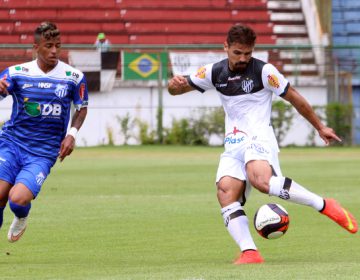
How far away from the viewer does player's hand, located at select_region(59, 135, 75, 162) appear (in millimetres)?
9867

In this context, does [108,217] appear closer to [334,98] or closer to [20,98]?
[20,98]

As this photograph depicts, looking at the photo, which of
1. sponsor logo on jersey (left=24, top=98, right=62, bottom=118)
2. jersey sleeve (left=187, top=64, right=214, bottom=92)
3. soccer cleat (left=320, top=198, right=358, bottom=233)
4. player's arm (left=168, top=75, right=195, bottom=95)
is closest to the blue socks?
sponsor logo on jersey (left=24, top=98, right=62, bottom=118)

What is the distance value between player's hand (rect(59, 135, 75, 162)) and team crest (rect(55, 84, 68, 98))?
394 mm

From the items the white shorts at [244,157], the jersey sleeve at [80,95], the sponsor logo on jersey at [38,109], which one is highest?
the jersey sleeve at [80,95]

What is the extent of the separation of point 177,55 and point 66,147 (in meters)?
22.5

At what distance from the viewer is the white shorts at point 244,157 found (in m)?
9.64

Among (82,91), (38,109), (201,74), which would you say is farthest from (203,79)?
(38,109)

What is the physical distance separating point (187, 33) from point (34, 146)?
26737mm

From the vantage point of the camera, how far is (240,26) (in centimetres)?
969

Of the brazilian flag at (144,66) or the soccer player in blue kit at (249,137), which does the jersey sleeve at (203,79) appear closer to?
the soccer player in blue kit at (249,137)

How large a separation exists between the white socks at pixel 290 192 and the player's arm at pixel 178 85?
1.28m

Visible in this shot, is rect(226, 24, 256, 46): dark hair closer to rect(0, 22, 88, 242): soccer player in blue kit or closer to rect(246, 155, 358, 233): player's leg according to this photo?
rect(246, 155, 358, 233): player's leg

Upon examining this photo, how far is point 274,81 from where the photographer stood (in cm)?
968

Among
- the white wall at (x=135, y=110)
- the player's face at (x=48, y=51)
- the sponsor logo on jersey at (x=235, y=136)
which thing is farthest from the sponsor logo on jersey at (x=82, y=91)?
the white wall at (x=135, y=110)
